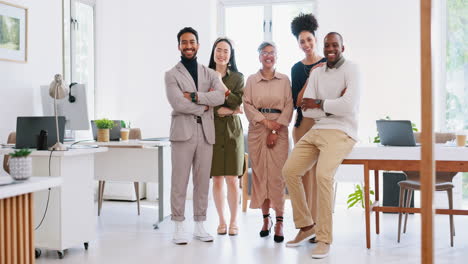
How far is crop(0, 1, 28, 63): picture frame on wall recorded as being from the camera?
4633 millimetres

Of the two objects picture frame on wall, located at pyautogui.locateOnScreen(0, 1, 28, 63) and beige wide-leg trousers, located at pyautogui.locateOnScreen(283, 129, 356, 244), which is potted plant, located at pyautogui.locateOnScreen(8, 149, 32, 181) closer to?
beige wide-leg trousers, located at pyautogui.locateOnScreen(283, 129, 356, 244)

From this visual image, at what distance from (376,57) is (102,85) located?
11.7 ft

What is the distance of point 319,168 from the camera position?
353cm

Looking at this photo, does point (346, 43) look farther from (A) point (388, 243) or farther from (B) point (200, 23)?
(A) point (388, 243)

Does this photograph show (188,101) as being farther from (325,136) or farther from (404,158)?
(404,158)

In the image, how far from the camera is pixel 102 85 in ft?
21.3

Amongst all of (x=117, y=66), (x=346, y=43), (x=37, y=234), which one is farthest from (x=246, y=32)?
(x=37, y=234)

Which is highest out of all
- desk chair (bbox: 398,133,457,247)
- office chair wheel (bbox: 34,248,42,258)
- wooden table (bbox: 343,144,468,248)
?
wooden table (bbox: 343,144,468,248)

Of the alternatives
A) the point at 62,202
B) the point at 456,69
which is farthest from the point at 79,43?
the point at 456,69

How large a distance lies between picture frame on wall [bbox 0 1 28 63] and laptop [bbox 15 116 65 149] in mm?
1352

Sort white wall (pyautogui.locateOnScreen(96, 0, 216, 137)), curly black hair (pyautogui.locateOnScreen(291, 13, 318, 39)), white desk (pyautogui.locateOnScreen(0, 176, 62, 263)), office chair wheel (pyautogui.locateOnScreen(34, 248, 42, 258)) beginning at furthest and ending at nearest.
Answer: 1. white wall (pyautogui.locateOnScreen(96, 0, 216, 137))
2. curly black hair (pyautogui.locateOnScreen(291, 13, 318, 39))
3. office chair wheel (pyautogui.locateOnScreen(34, 248, 42, 258))
4. white desk (pyautogui.locateOnScreen(0, 176, 62, 263))

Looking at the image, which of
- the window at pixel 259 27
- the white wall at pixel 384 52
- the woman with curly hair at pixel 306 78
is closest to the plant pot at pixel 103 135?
the woman with curly hair at pixel 306 78

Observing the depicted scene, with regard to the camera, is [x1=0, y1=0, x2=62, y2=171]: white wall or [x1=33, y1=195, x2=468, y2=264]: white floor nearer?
[x1=33, y1=195, x2=468, y2=264]: white floor

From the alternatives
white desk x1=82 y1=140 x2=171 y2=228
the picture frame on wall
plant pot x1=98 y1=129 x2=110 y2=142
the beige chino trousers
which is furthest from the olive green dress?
the picture frame on wall
